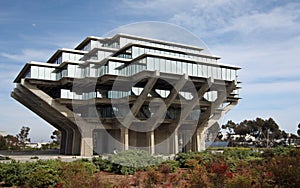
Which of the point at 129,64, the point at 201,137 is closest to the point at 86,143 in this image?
→ the point at 129,64

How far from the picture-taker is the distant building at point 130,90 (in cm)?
3475

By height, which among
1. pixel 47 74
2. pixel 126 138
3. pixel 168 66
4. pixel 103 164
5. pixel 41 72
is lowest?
pixel 103 164

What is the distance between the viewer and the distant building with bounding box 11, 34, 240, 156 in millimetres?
34750

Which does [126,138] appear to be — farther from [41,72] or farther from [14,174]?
[14,174]

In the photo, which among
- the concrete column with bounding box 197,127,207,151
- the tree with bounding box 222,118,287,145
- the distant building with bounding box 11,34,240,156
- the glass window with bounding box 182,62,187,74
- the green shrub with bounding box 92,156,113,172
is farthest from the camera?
the tree with bounding box 222,118,287,145

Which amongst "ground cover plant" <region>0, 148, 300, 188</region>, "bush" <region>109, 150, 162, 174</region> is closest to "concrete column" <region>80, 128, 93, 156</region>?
"ground cover plant" <region>0, 148, 300, 188</region>

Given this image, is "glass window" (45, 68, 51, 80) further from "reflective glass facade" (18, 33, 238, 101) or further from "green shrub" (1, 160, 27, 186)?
"green shrub" (1, 160, 27, 186)

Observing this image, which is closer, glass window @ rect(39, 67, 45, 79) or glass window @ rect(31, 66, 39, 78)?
glass window @ rect(31, 66, 39, 78)

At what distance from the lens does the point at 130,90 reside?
36.2 meters

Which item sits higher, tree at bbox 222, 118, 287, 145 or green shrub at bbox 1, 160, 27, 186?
tree at bbox 222, 118, 287, 145

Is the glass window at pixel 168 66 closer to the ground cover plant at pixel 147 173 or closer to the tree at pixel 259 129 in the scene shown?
the ground cover plant at pixel 147 173

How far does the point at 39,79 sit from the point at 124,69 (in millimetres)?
9648

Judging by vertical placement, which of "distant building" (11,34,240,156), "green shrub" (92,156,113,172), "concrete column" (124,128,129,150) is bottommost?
"green shrub" (92,156,113,172)

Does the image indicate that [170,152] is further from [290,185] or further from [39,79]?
[290,185]
